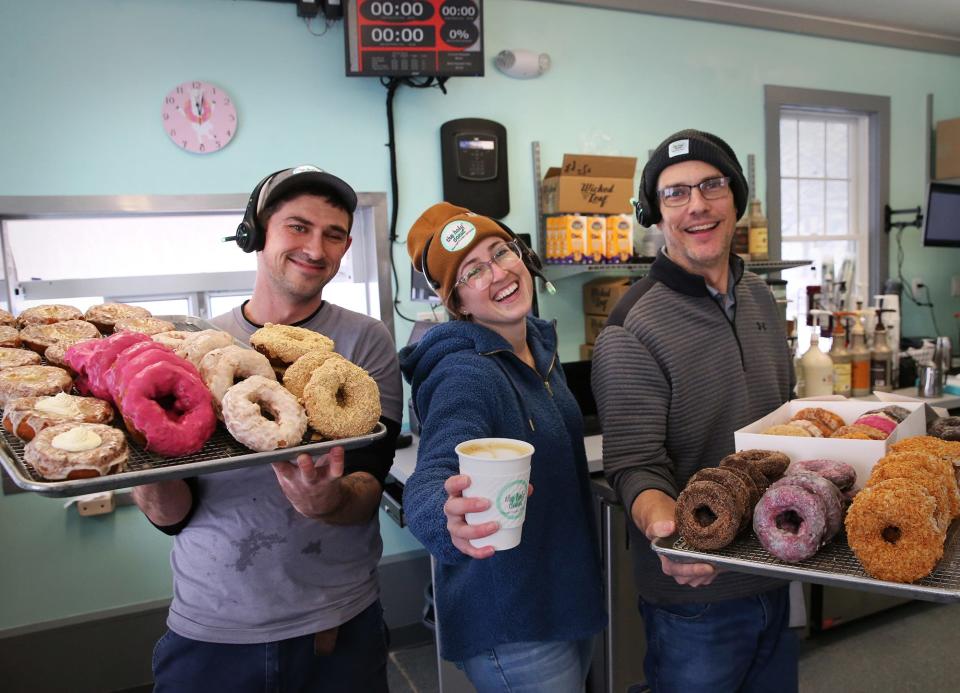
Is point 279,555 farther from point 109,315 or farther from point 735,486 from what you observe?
point 735,486

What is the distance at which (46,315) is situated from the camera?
3.66ft

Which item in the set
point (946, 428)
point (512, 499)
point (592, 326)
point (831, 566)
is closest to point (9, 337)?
point (512, 499)

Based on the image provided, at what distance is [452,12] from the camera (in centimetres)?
294

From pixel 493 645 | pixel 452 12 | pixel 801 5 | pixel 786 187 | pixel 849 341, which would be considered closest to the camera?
pixel 493 645

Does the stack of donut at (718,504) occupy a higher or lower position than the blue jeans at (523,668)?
higher

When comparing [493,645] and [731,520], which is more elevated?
[731,520]

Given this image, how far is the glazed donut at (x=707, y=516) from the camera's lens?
3.23 ft

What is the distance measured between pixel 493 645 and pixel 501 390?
0.45 m

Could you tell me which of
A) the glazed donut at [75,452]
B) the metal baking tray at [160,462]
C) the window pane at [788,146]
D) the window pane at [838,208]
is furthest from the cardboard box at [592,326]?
the glazed donut at [75,452]

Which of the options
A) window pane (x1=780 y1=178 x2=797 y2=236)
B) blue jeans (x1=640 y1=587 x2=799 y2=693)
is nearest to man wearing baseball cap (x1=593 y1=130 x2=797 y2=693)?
blue jeans (x1=640 y1=587 x2=799 y2=693)

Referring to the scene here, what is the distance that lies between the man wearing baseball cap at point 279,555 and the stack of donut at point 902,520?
2.47 ft

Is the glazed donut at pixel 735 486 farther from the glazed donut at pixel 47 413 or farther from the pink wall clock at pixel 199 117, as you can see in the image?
the pink wall clock at pixel 199 117

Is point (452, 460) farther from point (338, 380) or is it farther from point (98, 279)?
point (98, 279)

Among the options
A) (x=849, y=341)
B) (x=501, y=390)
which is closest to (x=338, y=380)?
(x=501, y=390)
